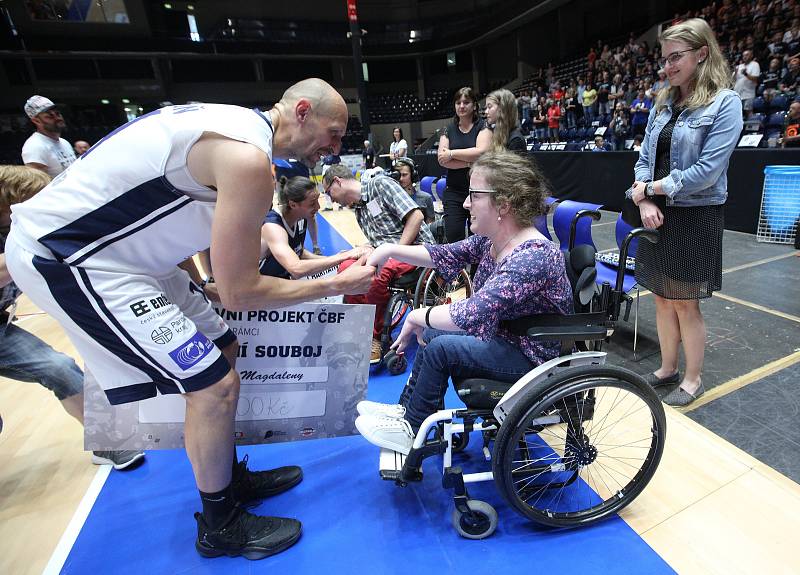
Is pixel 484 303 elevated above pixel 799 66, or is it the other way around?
pixel 799 66

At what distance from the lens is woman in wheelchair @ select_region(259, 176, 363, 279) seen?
209 centimetres

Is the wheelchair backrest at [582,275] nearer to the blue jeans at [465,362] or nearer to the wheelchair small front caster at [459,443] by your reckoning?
the blue jeans at [465,362]

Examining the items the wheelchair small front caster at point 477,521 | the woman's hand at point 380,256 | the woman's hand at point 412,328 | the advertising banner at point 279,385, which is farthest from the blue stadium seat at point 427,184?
the wheelchair small front caster at point 477,521

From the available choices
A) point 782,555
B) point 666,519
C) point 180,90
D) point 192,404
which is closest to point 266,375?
point 192,404

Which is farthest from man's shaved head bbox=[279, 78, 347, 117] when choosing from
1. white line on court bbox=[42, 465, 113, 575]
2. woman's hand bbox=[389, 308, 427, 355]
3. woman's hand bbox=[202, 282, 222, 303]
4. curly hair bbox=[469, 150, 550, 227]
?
white line on court bbox=[42, 465, 113, 575]

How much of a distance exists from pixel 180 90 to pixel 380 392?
21527 millimetres

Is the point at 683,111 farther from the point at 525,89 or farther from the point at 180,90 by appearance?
the point at 180,90

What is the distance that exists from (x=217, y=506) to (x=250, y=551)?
19 centimetres

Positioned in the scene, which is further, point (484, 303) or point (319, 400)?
point (319, 400)

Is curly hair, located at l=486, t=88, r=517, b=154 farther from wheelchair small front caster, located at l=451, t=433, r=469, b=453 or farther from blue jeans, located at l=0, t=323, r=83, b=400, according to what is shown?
blue jeans, located at l=0, t=323, r=83, b=400

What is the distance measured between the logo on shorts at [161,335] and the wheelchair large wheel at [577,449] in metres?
0.92

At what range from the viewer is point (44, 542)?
1490 millimetres

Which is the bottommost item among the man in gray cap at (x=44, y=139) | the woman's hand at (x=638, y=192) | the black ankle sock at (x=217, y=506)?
the black ankle sock at (x=217, y=506)

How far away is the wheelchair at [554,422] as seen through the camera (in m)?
1.16
